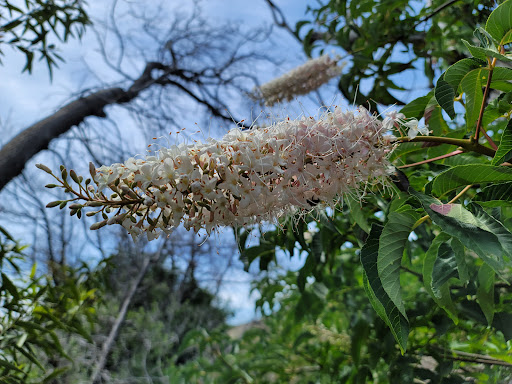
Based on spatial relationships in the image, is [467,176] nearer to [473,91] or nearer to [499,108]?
[473,91]

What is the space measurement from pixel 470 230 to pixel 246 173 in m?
0.35

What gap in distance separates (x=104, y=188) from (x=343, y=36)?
1.41m

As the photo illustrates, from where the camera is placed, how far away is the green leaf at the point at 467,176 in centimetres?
67

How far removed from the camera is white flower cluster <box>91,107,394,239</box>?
2.05 feet

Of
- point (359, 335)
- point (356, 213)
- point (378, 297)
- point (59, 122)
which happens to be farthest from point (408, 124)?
point (59, 122)

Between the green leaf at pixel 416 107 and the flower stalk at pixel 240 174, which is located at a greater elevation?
the green leaf at pixel 416 107

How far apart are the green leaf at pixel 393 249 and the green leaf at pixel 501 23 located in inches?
13.3

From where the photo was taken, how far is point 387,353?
4.01 feet

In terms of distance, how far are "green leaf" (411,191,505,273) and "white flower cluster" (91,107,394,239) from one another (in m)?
0.14

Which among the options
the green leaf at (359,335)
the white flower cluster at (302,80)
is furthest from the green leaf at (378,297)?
the white flower cluster at (302,80)

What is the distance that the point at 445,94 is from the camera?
72 cm

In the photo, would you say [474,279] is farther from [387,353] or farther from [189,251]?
[189,251]

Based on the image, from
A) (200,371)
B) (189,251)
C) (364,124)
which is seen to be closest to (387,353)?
(364,124)

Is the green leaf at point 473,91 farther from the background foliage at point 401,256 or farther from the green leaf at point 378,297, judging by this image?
the green leaf at point 378,297
